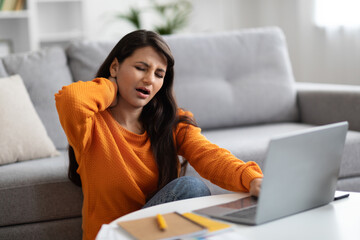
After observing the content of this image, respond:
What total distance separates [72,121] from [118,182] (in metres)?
0.22

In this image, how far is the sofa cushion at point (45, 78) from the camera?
2.12m

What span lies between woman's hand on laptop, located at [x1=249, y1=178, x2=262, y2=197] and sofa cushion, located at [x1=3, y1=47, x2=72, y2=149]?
3.88 ft

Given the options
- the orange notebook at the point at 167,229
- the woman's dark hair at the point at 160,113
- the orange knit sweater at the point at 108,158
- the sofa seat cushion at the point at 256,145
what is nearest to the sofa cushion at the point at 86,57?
the sofa seat cushion at the point at 256,145

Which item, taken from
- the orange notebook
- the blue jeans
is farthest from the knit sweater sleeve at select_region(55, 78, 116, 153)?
the orange notebook

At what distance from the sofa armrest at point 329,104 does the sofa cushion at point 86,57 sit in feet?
3.53

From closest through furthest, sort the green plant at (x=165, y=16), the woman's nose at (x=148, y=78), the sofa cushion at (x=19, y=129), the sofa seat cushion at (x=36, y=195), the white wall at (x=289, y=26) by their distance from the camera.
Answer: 1. the woman's nose at (x=148, y=78)
2. the sofa seat cushion at (x=36, y=195)
3. the sofa cushion at (x=19, y=129)
4. the white wall at (x=289, y=26)
5. the green plant at (x=165, y=16)

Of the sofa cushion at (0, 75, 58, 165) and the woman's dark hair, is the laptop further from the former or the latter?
the sofa cushion at (0, 75, 58, 165)

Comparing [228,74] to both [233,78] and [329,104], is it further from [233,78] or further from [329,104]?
[329,104]

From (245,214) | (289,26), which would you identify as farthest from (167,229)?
(289,26)

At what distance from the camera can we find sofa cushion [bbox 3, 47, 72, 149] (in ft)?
6.97

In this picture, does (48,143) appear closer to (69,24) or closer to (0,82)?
(0,82)

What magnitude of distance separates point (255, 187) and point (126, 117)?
52cm

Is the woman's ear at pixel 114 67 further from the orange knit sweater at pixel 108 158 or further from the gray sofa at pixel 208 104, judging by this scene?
the gray sofa at pixel 208 104

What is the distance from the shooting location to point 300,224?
3.26 feet
